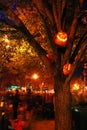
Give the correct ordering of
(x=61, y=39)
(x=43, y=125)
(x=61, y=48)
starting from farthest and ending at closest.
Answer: (x=43, y=125) → (x=61, y=48) → (x=61, y=39)

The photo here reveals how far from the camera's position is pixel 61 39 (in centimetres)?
684

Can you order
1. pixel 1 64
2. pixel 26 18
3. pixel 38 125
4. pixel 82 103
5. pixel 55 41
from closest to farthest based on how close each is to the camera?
pixel 55 41 < pixel 26 18 < pixel 38 125 < pixel 1 64 < pixel 82 103

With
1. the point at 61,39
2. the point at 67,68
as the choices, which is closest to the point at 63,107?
the point at 67,68

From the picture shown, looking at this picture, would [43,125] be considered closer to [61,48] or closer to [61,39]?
[61,48]

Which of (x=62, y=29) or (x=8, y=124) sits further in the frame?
(x=8, y=124)

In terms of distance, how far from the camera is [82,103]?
853 inches

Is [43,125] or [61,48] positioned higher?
[61,48]

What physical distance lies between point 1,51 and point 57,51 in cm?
657

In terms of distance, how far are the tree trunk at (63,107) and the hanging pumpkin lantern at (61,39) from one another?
0.88m

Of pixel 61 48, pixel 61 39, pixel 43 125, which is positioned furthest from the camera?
pixel 43 125

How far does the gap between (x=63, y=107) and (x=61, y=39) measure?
160 centimetres

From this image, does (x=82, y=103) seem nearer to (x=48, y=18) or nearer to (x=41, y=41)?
(x=41, y=41)

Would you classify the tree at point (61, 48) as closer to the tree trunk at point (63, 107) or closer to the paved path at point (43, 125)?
the tree trunk at point (63, 107)

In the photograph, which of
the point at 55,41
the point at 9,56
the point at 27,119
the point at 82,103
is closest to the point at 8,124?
the point at 27,119
